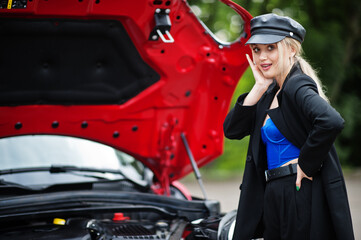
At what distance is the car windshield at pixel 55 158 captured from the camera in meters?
2.87

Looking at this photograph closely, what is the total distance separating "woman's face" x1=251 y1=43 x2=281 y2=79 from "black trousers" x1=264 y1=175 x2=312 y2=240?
50 centimetres

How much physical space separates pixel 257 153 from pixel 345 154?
10.9m

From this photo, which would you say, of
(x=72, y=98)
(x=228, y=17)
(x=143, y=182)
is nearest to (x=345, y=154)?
(x=228, y=17)

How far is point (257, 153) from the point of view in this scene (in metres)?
2.10

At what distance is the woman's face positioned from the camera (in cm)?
200

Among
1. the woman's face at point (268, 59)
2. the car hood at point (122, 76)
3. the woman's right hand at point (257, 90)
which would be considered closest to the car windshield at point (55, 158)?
the car hood at point (122, 76)

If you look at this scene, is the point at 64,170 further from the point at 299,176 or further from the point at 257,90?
the point at 299,176

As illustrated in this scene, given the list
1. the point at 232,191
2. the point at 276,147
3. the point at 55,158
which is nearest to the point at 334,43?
the point at 232,191

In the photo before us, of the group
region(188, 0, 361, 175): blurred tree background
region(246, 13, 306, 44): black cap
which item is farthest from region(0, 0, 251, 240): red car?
region(188, 0, 361, 175): blurred tree background

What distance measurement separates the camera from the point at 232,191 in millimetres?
9602

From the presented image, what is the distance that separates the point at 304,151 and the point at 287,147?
0.17 metres

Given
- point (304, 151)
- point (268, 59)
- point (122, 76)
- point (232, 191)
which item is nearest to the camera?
point (304, 151)

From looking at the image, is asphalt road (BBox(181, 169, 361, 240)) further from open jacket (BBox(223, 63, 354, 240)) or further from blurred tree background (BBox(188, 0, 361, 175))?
open jacket (BBox(223, 63, 354, 240))

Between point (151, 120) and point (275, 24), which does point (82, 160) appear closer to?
point (151, 120)
